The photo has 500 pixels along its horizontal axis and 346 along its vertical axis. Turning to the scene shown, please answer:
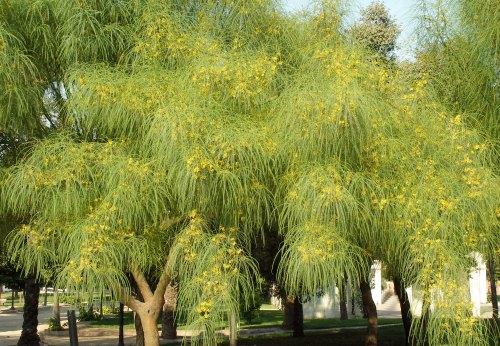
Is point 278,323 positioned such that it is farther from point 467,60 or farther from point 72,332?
point 72,332

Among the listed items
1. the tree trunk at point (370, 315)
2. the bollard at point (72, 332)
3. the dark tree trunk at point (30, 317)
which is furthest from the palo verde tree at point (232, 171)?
the dark tree trunk at point (30, 317)

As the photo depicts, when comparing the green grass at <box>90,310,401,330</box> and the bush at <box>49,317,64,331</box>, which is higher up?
the bush at <box>49,317,64,331</box>

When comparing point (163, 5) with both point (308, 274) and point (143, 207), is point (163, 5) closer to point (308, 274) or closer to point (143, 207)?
point (143, 207)

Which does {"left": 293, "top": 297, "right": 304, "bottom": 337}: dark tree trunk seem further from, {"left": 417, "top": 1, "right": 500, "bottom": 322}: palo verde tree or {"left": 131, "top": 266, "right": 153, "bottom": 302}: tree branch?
{"left": 417, "top": 1, "right": 500, "bottom": 322}: palo verde tree

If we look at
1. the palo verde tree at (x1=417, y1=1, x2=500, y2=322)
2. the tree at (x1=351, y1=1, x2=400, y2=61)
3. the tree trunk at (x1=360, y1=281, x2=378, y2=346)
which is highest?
the tree at (x1=351, y1=1, x2=400, y2=61)

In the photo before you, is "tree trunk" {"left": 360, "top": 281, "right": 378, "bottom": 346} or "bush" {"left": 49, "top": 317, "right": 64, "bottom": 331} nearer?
"tree trunk" {"left": 360, "top": 281, "right": 378, "bottom": 346}

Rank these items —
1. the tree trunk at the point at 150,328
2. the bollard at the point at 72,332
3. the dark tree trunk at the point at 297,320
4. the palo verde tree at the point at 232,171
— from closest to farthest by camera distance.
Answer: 1. the bollard at the point at 72,332
2. the palo verde tree at the point at 232,171
3. the tree trunk at the point at 150,328
4. the dark tree trunk at the point at 297,320

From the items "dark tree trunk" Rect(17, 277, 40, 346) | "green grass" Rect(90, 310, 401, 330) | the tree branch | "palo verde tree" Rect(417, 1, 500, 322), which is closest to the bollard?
the tree branch

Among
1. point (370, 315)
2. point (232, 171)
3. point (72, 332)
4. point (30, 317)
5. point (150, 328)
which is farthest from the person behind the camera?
point (30, 317)

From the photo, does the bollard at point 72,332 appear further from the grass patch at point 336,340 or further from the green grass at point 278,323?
the green grass at point 278,323

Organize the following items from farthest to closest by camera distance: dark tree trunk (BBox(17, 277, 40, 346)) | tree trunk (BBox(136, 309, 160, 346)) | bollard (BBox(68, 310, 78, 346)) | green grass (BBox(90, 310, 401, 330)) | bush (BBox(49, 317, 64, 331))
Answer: green grass (BBox(90, 310, 401, 330))
bush (BBox(49, 317, 64, 331))
dark tree trunk (BBox(17, 277, 40, 346))
tree trunk (BBox(136, 309, 160, 346))
bollard (BBox(68, 310, 78, 346))

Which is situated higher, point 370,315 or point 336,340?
point 370,315

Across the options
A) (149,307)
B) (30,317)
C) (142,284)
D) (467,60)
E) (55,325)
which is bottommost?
(55,325)

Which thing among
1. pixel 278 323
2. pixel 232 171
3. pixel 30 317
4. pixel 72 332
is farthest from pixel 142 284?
pixel 278 323
